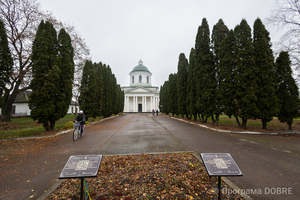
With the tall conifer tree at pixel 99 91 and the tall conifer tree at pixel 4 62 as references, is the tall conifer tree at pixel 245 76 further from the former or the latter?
the tall conifer tree at pixel 99 91

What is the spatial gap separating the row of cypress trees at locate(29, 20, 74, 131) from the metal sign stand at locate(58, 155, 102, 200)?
8.18 m

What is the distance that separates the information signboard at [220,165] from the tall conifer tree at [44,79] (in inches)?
392

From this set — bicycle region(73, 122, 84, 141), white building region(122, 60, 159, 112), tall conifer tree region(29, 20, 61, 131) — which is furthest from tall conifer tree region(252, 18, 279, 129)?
white building region(122, 60, 159, 112)

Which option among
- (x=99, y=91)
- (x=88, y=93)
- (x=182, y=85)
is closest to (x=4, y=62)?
(x=88, y=93)

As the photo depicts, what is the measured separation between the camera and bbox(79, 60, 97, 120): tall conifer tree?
54.6ft

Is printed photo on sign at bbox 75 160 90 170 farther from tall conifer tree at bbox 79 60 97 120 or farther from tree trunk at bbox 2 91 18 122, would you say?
tree trunk at bbox 2 91 18 122

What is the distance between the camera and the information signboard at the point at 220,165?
2.50 metres

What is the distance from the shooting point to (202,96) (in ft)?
46.4

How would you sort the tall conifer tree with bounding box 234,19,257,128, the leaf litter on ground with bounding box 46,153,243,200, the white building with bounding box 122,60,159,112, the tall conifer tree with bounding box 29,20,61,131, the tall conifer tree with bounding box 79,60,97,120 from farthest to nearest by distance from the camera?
the white building with bounding box 122,60,159,112 < the tall conifer tree with bounding box 79,60,97,120 < the tall conifer tree with bounding box 234,19,257,128 < the tall conifer tree with bounding box 29,20,61,131 < the leaf litter on ground with bounding box 46,153,243,200

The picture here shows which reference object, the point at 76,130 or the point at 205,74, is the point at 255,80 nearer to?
the point at 205,74

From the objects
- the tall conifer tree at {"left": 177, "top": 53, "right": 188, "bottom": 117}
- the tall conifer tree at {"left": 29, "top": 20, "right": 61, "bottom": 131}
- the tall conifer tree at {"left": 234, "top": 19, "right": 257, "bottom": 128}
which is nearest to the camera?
the tall conifer tree at {"left": 29, "top": 20, "right": 61, "bottom": 131}

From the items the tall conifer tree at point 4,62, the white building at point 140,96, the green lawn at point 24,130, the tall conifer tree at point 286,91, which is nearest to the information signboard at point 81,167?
the green lawn at point 24,130

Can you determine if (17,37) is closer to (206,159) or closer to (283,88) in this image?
(206,159)

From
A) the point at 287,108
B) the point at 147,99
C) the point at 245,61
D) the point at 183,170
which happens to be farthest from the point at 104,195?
the point at 147,99
